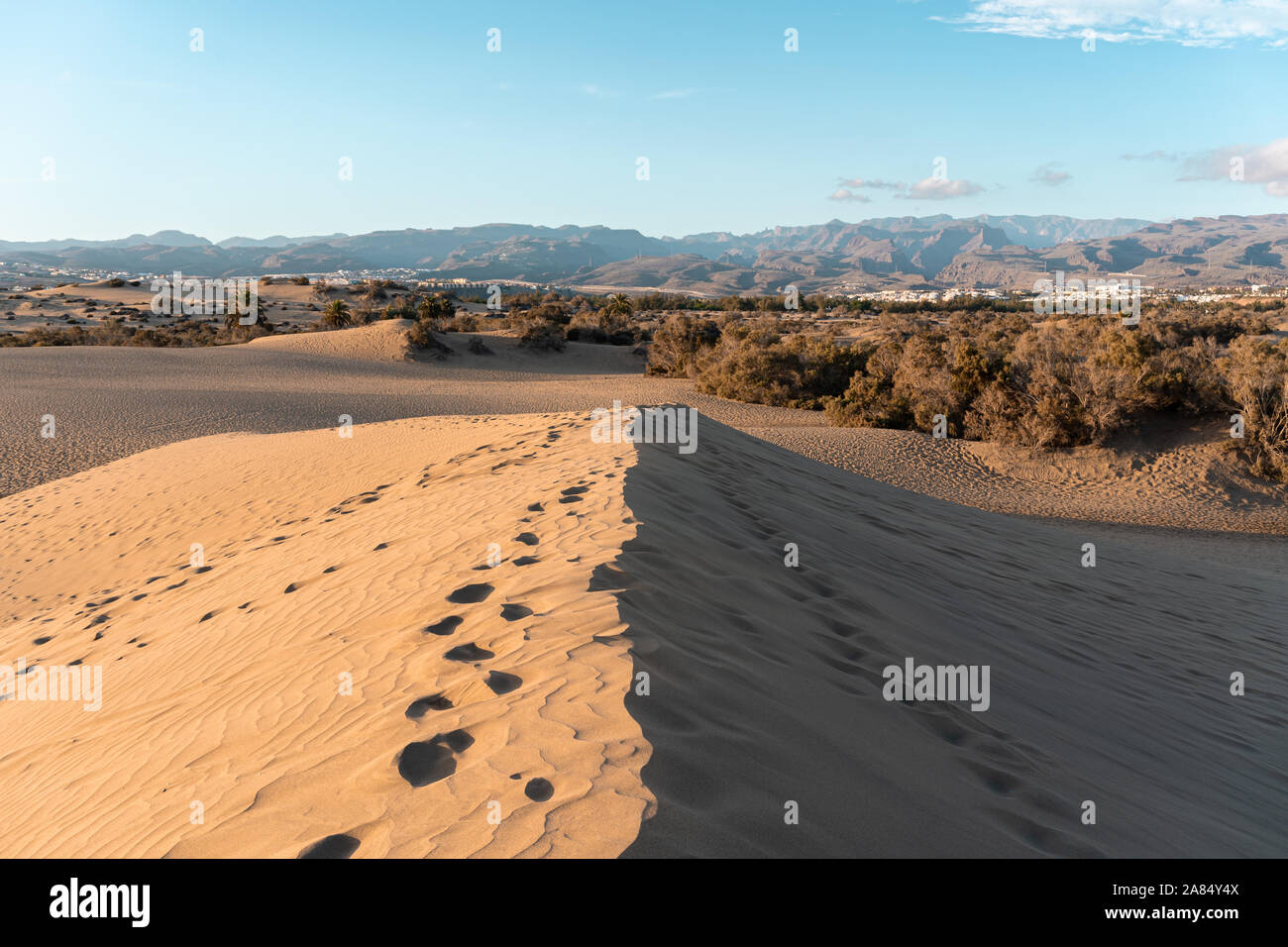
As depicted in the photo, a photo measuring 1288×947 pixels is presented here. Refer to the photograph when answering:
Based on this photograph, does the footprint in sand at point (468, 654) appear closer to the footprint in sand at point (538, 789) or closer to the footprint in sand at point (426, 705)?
the footprint in sand at point (426, 705)

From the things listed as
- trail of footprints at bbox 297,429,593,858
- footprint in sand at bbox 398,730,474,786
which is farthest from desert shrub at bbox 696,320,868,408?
footprint in sand at bbox 398,730,474,786

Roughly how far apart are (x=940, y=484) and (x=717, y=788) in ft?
43.7

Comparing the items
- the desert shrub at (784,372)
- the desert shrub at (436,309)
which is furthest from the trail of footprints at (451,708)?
→ the desert shrub at (436,309)

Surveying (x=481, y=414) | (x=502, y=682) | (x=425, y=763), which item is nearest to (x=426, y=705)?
(x=502, y=682)

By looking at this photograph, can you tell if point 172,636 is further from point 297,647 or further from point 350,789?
point 350,789

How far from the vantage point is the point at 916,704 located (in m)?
3.73

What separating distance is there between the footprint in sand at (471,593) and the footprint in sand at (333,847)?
190cm

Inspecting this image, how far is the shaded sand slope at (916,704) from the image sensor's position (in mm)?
2574

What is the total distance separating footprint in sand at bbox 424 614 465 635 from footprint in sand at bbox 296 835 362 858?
1.51 meters

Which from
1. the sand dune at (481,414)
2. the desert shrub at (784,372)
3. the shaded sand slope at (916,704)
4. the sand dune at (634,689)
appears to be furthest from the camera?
the desert shrub at (784,372)

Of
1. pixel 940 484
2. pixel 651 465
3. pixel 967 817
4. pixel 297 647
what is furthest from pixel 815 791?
pixel 940 484

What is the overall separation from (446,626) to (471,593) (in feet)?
1.44

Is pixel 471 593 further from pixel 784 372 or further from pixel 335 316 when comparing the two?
pixel 335 316

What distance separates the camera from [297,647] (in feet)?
13.9
